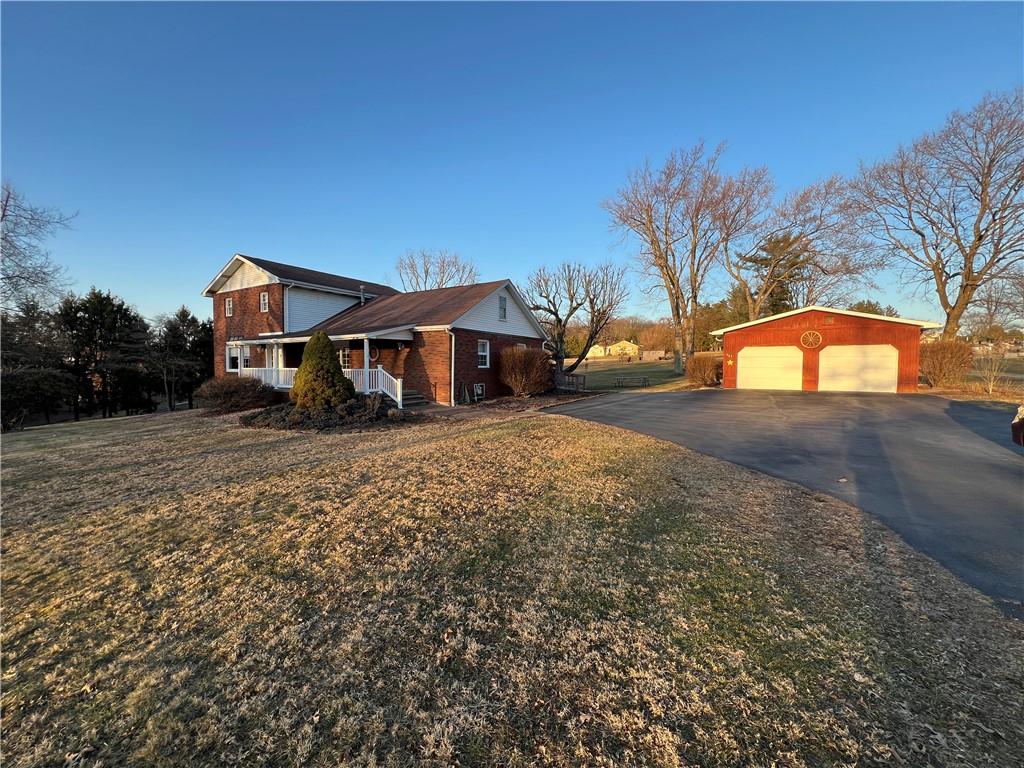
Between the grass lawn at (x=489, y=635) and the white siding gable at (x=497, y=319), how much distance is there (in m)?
12.4

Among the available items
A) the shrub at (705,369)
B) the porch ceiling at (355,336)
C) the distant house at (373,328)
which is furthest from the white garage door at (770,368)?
the porch ceiling at (355,336)

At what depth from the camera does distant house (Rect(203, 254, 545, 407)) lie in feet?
52.9

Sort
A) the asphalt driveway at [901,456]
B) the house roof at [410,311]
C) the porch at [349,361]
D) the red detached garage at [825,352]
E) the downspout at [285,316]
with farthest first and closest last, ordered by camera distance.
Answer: the downspout at [285,316], the red detached garage at [825,352], the house roof at [410,311], the porch at [349,361], the asphalt driveway at [901,456]

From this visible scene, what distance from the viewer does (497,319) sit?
62.0 feet

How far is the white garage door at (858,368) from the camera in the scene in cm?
1902

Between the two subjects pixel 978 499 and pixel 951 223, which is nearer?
pixel 978 499

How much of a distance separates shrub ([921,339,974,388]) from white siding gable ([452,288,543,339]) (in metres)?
18.6

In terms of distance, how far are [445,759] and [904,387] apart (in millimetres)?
24674

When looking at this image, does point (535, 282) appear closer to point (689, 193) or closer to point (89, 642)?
point (689, 193)

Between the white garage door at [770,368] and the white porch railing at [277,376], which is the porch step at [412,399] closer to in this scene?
the white porch railing at [277,376]

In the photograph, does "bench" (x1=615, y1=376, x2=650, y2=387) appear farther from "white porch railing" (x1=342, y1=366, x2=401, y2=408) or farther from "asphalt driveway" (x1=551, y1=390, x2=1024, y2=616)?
"white porch railing" (x1=342, y1=366, x2=401, y2=408)

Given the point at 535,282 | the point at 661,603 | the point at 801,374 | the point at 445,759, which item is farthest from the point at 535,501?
the point at 535,282

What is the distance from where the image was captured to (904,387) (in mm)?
18719

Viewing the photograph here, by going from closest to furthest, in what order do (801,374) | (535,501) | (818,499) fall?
(535,501) < (818,499) < (801,374)
